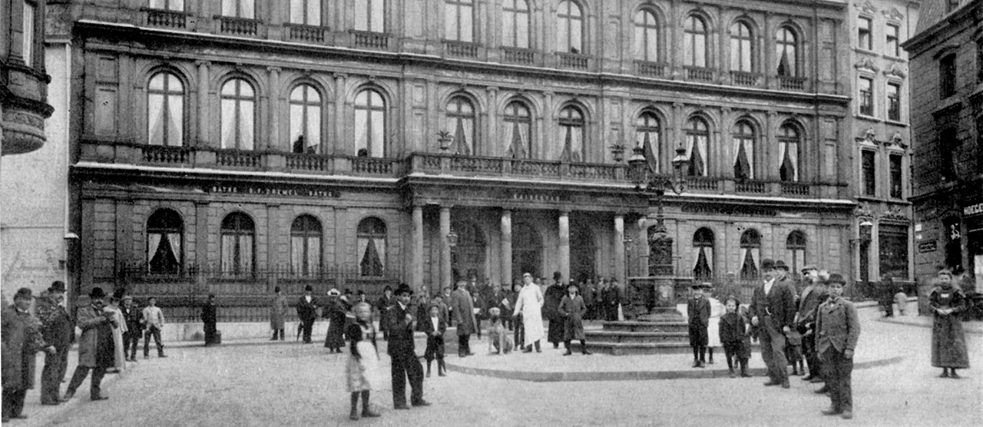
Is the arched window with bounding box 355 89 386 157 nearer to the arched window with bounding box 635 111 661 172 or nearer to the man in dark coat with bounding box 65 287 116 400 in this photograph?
the arched window with bounding box 635 111 661 172

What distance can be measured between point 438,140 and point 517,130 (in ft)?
11.8

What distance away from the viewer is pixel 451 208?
111 ft

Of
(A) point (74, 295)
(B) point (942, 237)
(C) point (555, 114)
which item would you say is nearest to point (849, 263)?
(B) point (942, 237)

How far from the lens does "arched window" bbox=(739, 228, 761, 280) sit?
3919 cm

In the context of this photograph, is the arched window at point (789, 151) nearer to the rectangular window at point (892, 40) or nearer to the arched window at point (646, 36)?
the arched window at point (646, 36)

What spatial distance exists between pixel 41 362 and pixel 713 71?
28.8 metres

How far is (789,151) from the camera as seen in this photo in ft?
134

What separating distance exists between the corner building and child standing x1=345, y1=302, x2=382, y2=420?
17431mm

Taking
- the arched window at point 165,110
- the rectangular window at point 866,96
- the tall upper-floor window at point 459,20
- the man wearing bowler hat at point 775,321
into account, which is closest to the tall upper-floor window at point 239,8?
the arched window at point 165,110

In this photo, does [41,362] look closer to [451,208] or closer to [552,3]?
[451,208]

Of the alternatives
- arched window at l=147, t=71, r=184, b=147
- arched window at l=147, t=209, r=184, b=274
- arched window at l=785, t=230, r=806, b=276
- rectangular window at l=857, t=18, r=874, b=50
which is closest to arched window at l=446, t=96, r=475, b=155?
arched window at l=147, t=71, r=184, b=147

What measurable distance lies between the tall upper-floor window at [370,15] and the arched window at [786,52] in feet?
57.7

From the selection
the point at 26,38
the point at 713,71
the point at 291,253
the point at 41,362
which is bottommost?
the point at 41,362

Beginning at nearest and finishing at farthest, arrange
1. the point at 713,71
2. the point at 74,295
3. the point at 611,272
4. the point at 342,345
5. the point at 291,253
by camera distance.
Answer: the point at 342,345 < the point at 74,295 < the point at 291,253 < the point at 611,272 < the point at 713,71
